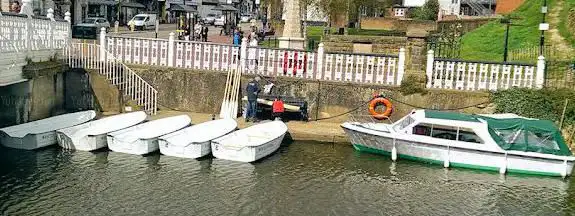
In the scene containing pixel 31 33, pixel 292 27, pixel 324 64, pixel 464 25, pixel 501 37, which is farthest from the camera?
pixel 464 25

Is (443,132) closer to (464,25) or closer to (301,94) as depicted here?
(301,94)

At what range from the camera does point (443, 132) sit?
2034cm

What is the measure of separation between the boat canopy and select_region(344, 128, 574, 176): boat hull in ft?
1.04

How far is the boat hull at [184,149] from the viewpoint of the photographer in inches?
752

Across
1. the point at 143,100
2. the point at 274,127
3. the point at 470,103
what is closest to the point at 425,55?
the point at 470,103

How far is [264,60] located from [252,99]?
84.6 inches

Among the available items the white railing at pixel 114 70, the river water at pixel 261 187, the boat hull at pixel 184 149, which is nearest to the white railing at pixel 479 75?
the river water at pixel 261 187

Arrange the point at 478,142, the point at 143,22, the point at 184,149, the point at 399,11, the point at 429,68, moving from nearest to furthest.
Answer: the point at 184,149
the point at 478,142
the point at 429,68
the point at 143,22
the point at 399,11

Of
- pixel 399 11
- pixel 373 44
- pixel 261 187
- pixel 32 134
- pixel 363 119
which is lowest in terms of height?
pixel 261 187

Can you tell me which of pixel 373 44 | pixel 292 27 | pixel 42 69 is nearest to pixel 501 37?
pixel 373 44

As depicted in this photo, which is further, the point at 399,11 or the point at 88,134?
the point at 399,11

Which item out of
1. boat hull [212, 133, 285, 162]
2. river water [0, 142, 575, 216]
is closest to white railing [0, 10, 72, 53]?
river water [0, 142, 575, 216]

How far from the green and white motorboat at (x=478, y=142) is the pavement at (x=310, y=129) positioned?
1632 mm

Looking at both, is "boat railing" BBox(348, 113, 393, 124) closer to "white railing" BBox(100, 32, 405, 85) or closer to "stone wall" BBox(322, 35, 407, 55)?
"white railing" BBox(100, 32, 405, 85)
